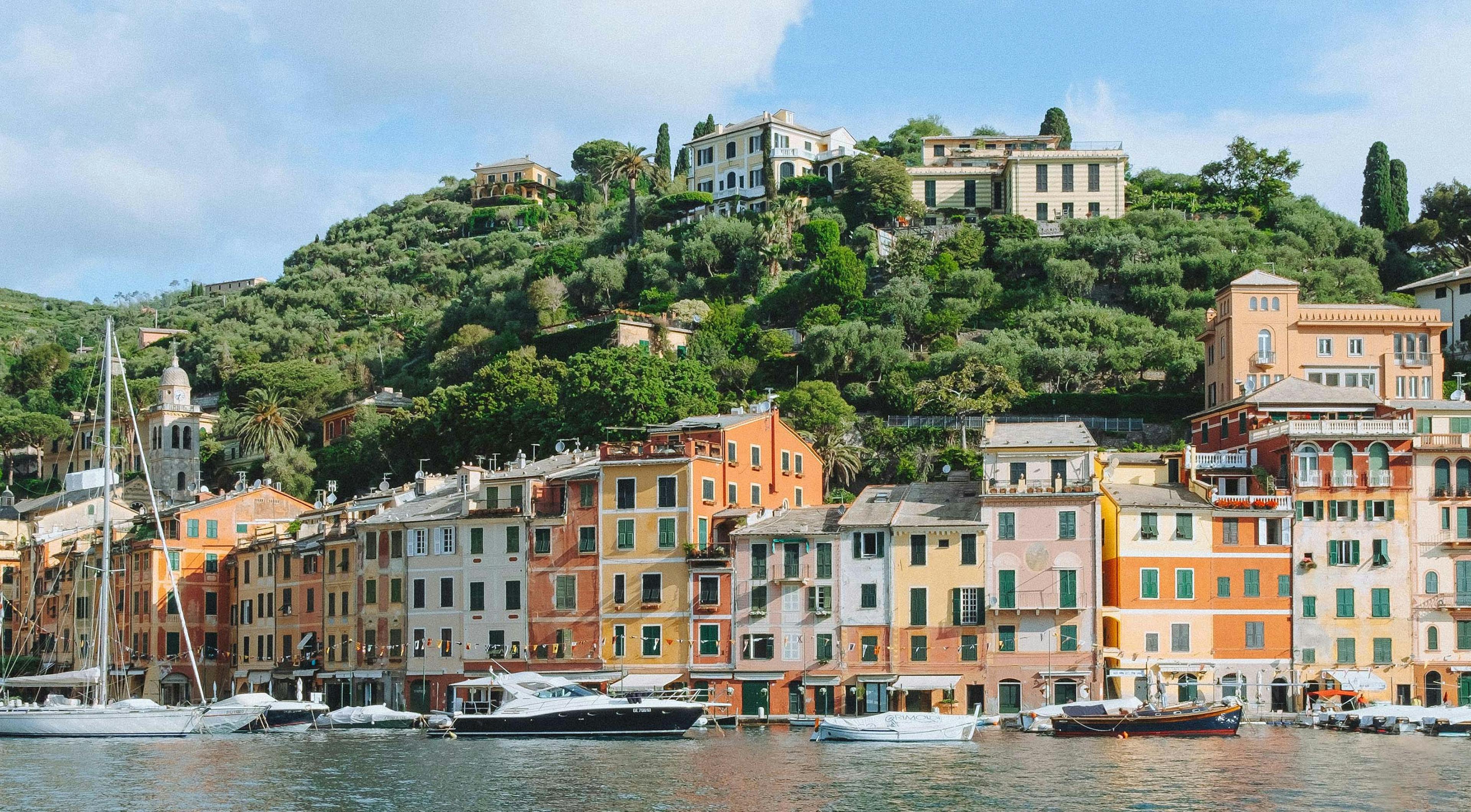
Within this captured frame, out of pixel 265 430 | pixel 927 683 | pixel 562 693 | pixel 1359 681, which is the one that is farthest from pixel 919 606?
pixel 265 430

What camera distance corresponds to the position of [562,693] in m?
72.3

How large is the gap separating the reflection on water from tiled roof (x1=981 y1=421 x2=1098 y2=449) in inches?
508

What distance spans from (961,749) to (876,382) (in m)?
47.3

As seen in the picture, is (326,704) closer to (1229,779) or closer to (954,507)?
(954,507)

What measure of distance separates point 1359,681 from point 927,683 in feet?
56.3

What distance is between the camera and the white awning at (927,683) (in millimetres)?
75125

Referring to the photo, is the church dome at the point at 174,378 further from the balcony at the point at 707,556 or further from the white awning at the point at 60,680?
the balcony at the point at 707,556

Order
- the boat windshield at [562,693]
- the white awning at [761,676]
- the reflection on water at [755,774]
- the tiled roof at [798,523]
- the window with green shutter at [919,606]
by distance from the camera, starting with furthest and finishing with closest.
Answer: the tiled roof at [798,523] → the white awning at [761,676] → the window with green shutter at [919,606] → the boat windshield at [562,693] → the reflection on water at [755,774]

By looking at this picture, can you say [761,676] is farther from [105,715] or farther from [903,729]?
[105,715]

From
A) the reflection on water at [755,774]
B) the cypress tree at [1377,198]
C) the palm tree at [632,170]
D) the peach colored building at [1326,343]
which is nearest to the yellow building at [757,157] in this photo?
the palm tree at [632,170]

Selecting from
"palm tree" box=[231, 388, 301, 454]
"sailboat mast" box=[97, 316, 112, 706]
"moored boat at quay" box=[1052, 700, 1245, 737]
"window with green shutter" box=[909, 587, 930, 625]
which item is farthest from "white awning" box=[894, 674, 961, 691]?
"palm tree" box=[231, 388, 301, 454]

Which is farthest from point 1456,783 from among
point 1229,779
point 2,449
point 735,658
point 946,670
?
point 2,449

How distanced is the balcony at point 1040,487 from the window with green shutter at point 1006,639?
5.42m

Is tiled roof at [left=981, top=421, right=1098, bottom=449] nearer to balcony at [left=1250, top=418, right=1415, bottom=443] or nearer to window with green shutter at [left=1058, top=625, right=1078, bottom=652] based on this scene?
window with green shutter at [left=1058, top=625, right=1078, bottom=652]
